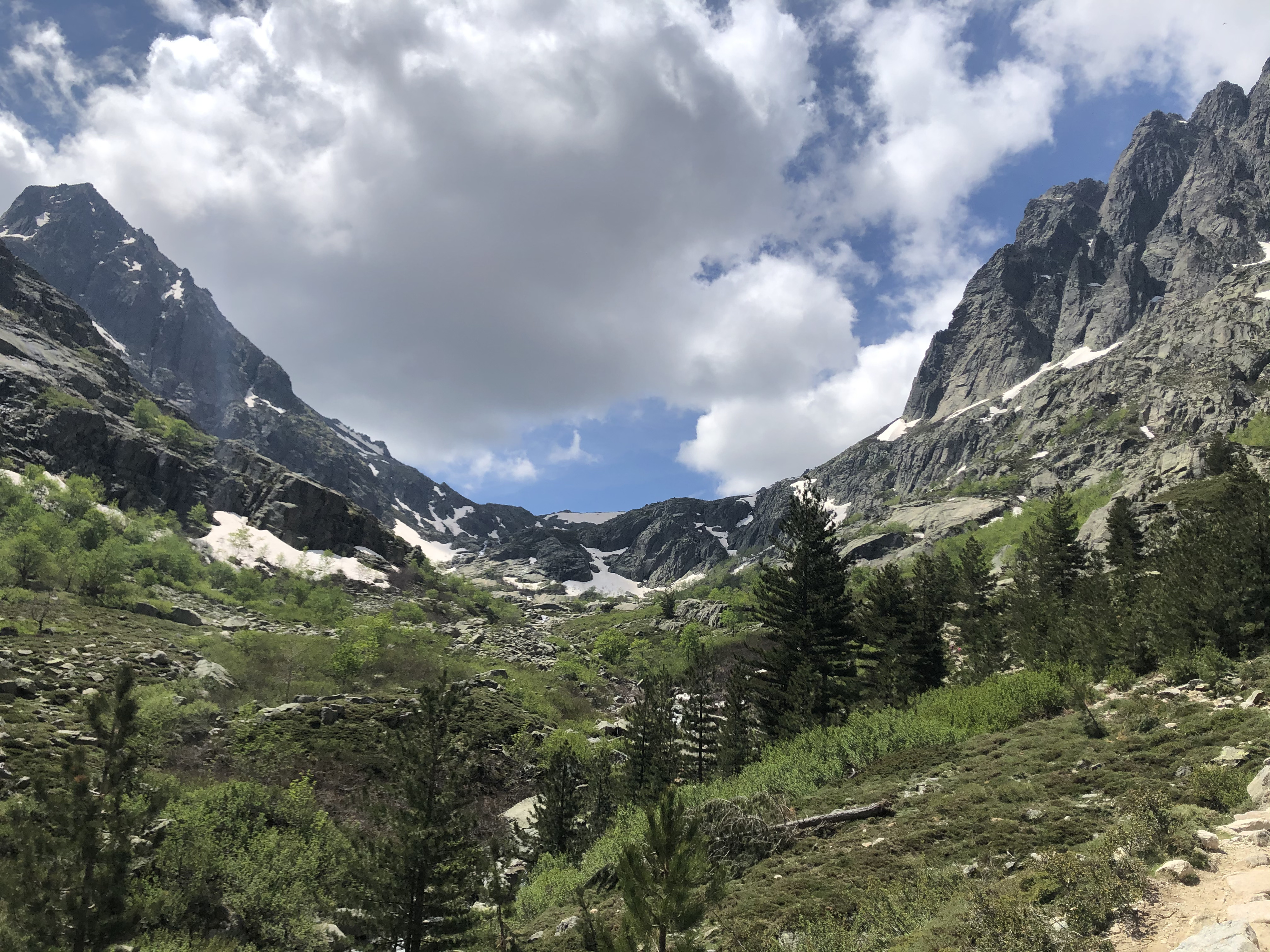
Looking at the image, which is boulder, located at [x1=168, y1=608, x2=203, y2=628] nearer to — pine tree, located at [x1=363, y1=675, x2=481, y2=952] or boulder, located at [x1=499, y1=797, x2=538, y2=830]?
boulder, located at [x1=499, y1=797, x2=538, y2=830]

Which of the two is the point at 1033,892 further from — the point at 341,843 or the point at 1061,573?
the point at 1061,573

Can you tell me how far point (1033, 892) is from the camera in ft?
23.8

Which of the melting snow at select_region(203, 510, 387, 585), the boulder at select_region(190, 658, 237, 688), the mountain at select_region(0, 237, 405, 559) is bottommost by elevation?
the boulder at select_region(190, 658, 237, 688)

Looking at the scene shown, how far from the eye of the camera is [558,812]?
31750 mm

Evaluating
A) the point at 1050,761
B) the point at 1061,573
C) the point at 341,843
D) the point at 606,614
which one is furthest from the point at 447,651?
the point at 606,614

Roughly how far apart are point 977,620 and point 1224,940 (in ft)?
149

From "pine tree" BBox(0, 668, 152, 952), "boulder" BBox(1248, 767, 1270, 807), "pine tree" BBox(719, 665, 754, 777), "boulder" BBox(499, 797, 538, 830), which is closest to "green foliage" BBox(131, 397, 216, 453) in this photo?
"boulder" BBox(499, 797, 538, 830)

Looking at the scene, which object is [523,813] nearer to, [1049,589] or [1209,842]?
[1209,842]

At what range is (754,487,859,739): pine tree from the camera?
3009 cm

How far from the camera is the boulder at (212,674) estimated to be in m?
41.3

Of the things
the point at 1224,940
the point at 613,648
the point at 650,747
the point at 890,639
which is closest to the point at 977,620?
the point at 890,639

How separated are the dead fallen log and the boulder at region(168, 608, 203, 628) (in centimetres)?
6836

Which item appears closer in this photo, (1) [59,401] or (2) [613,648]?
(1) [59,401]

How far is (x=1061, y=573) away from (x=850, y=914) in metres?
57.9
